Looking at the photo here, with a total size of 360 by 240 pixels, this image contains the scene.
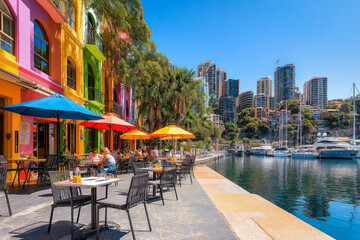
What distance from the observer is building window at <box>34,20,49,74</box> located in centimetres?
973

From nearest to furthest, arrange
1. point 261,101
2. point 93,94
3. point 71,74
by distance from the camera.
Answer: point 71,74, point 93,94, point 261,101

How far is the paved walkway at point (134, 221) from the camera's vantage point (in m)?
3.64

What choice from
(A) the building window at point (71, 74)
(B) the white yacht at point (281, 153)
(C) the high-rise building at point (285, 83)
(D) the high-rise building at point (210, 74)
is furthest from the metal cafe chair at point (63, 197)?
(C) the high-rise building at point (285, 83)

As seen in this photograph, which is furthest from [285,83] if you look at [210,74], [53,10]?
[53,10]

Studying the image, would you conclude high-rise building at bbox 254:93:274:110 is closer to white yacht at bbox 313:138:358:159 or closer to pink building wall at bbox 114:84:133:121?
white yacht at bbox 313:138:358:159

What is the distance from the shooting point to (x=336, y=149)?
58.2 m

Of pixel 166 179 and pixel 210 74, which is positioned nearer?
pixel 166 179

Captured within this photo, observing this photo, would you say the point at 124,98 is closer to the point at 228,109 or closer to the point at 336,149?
the point at 336,149

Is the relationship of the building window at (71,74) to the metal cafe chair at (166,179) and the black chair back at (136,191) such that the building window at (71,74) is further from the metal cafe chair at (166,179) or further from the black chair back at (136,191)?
the black chair back at (136,191)

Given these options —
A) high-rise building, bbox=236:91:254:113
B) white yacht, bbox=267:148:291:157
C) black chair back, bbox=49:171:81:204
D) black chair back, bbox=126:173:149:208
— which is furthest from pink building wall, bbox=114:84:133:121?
high-rise building, bbox=236:91:254:113

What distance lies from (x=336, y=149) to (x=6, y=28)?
6883 centimetres

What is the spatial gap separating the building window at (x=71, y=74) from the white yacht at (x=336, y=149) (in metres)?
63.8

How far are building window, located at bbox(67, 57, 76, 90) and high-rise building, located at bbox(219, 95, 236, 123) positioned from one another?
460 feet

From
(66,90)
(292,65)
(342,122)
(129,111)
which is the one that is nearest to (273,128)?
(342,122)
